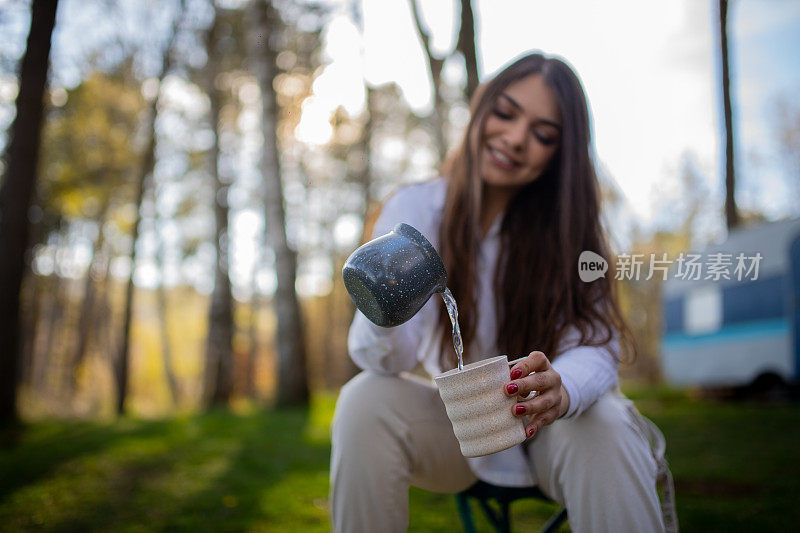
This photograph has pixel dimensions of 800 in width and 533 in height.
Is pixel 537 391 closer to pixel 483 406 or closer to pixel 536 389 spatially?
pixel 536 389

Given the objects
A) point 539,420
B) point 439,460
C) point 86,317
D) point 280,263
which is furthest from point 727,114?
point 86,317

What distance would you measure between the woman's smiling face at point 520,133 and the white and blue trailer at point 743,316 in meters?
5.04

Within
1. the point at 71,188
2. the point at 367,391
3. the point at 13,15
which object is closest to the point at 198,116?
the point at 71,188

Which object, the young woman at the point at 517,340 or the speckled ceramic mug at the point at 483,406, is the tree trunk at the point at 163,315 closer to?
the young woman at the point at 517,340

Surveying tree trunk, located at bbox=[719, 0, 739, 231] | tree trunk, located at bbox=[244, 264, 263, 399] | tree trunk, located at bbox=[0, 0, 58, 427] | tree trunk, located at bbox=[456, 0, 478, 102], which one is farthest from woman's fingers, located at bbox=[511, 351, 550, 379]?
tree trunk, located at bbox=[244, 264, 263, 399]

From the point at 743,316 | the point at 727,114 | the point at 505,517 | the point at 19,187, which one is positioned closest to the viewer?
the point at 505,517

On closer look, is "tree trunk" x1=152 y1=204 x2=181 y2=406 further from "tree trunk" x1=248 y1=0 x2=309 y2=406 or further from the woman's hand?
the woman's hand

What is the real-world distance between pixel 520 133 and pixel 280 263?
592 centimetres

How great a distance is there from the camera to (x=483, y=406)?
1.10 metres

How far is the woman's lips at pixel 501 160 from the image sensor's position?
5.52 ft

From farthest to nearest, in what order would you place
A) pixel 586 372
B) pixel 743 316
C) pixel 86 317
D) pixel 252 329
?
pixel 252 329
pixel 86 317
pixel 743 316
pixel 586 372

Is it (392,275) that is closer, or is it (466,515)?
(392,275)

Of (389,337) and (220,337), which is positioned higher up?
(389,337)

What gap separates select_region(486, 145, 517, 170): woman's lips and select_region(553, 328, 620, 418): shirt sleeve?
507mm
